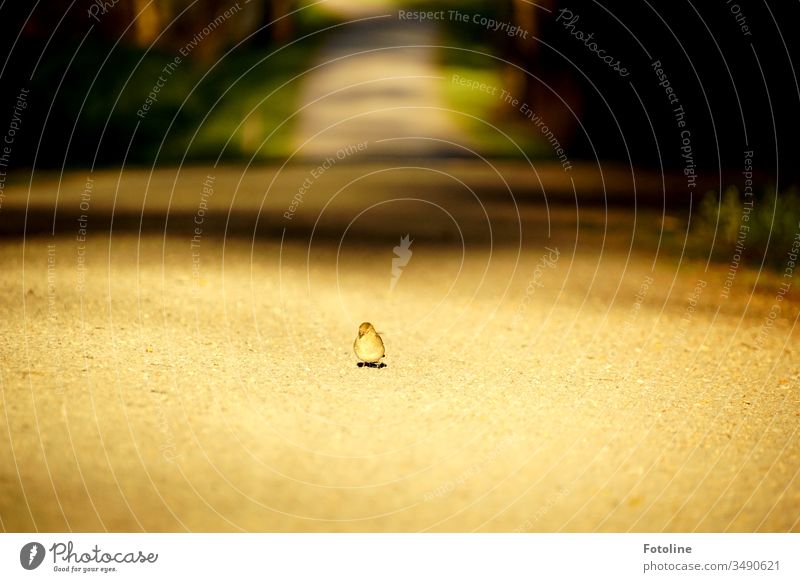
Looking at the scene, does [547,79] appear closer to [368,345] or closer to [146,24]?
[146,24]

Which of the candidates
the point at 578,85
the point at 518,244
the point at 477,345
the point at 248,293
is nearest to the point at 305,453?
the point at 477,345

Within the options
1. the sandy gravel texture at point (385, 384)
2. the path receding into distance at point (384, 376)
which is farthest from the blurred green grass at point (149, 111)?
the sandy gravel texture at point (385, 384)

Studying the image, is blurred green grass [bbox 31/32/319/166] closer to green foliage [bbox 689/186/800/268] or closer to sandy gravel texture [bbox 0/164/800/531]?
sandy gravel texture [bbox 0/164/800/531]

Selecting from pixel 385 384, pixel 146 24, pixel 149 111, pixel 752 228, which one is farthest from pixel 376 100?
pixel 385 384

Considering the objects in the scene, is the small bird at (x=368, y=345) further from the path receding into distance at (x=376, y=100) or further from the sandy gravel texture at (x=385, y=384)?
the path receding into distance at (x=376, y=100)

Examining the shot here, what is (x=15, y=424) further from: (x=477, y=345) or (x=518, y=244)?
(x=518, y=244)

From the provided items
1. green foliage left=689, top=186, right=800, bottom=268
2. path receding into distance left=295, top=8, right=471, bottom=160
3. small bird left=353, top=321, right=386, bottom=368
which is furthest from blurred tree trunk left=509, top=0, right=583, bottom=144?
small bird left=353, top=321, right=386, bottom=368
